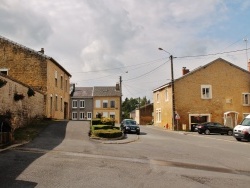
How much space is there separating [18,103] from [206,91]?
93.4ft

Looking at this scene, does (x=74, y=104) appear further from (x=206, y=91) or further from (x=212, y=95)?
(x=212, y=95)

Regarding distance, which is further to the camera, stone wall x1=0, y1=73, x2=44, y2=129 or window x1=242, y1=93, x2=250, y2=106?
window x1=242, y1=93, x2=250, y2=106

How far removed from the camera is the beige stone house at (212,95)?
4497cm

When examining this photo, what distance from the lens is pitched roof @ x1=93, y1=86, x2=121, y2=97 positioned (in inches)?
3108

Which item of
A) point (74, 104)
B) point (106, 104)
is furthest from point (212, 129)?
point (74, 104)

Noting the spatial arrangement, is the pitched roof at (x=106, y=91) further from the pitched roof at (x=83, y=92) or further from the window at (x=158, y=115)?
the window at (x=158, y=115)

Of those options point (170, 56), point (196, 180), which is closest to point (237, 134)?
point (170, 56)

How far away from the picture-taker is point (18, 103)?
23.9 meters

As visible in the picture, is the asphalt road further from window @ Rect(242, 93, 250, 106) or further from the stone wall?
window @ Rect(242, 93, 250, 106)

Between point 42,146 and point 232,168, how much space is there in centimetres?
884

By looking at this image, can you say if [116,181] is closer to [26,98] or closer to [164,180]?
[164,180]

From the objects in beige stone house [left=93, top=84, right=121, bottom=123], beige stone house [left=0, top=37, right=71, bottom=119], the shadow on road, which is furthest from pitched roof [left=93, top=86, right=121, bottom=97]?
the shadow on road

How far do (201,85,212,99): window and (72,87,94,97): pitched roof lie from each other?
123ft

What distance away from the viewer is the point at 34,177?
31.3ft
